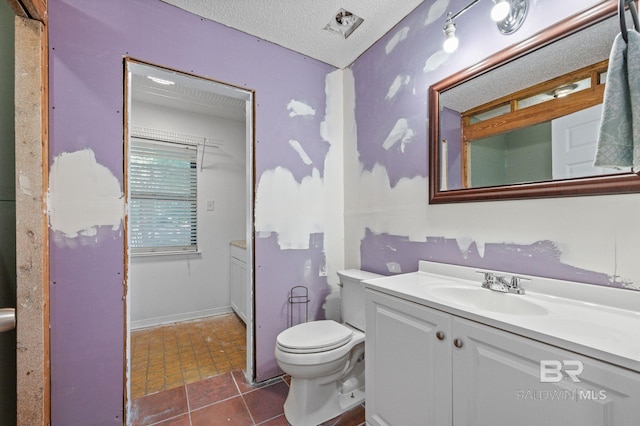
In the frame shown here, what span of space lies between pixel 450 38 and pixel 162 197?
294 centimetres

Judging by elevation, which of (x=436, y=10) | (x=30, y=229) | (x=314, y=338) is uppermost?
(x=436, y=10)

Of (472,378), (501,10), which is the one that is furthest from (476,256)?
(501,10)

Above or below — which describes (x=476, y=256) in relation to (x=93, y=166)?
below

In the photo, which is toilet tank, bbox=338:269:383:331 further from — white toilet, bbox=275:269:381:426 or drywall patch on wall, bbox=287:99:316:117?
drywall patch on wall, bbox=287:99:316:117

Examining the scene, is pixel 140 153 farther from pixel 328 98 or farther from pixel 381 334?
pixel 381 334

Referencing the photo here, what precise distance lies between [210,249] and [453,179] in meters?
2.69

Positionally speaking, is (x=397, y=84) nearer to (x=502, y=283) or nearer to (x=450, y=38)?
(x=450, y=38)

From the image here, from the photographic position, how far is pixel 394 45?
1806mm

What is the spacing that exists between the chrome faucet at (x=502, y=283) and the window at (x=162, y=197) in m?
2.86

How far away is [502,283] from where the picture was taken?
45.8 inches

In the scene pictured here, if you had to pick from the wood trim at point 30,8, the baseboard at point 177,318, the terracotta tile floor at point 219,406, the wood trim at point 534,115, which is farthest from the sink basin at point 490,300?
the baseboard at point 177,318

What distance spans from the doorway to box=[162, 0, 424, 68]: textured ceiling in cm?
87
